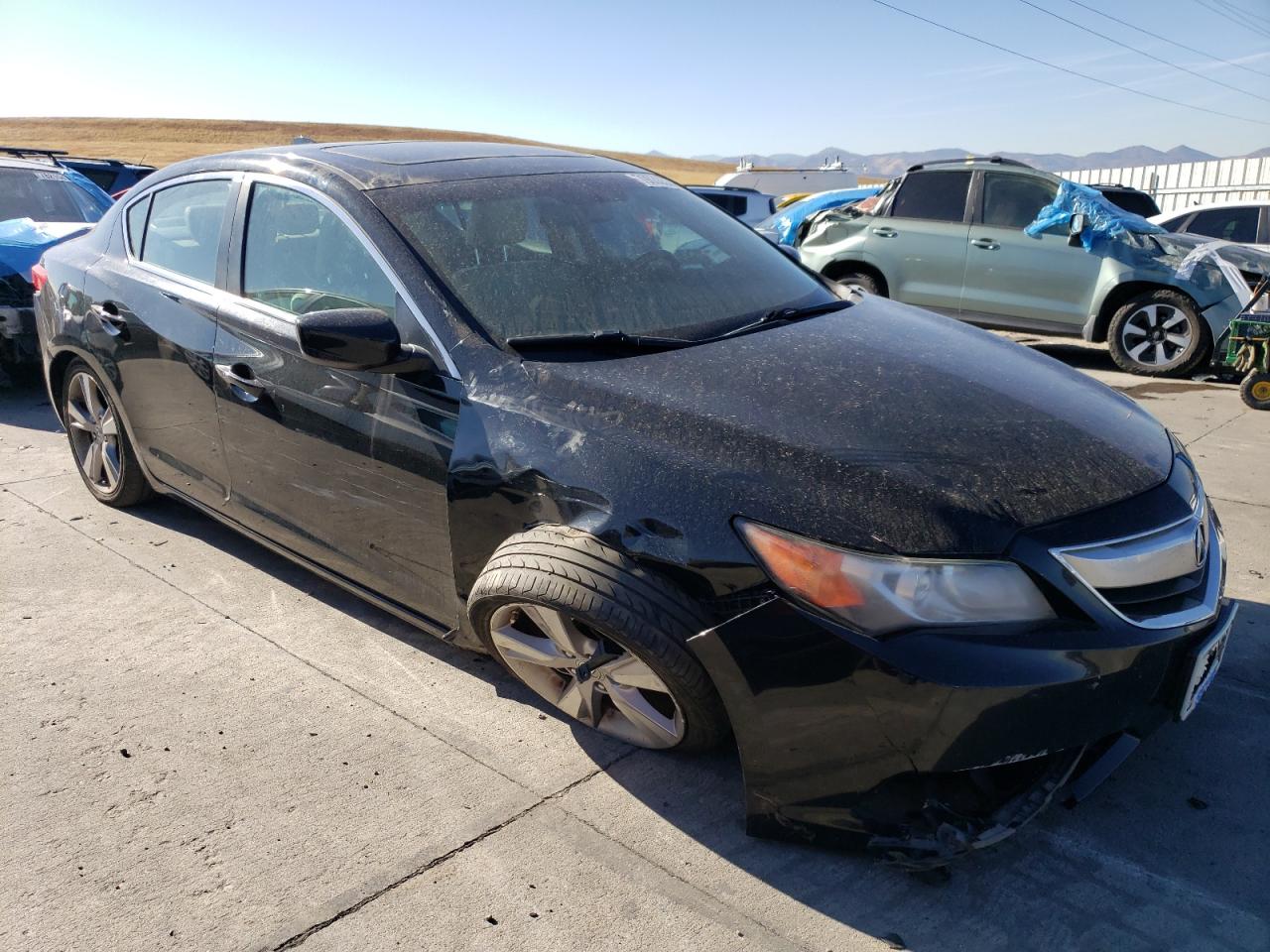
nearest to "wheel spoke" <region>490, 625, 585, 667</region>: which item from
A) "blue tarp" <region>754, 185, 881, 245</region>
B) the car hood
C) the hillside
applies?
the car hood

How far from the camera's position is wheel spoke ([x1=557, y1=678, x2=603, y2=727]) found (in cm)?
267

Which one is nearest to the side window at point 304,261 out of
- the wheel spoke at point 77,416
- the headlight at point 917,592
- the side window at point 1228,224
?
the headlight at point 917,592

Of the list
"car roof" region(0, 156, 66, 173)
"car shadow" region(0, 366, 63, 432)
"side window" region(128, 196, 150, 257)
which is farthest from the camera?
"car roof" region(0, 156, 66, 173)

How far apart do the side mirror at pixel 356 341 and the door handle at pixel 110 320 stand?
1685 mm

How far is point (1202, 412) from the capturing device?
6.77 m

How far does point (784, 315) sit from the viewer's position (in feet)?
10.5

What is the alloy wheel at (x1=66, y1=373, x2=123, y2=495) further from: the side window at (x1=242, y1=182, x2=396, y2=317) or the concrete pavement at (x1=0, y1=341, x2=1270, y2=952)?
the side window at (x1=242, y1=182, x2=396, y2=317)

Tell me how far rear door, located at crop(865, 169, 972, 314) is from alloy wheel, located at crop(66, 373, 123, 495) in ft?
22.0

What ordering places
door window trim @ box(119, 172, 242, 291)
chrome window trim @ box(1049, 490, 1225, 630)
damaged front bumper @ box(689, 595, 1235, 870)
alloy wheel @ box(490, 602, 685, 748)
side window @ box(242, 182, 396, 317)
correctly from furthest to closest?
door window trim @ box(119, 172, 242, 291), side window @ box(242, 182, 396, 317), alloy wheel @ box(490, 602, 685, 748), chrome window trim @ box(1049, 490, 1225, 630), damaged front bumper @ box(689, 595, 1235, 870)

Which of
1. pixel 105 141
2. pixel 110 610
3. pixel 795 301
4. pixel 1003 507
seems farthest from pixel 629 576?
pixel 105 141

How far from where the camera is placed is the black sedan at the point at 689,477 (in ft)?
6.88

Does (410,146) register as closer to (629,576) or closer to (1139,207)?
(629,576)

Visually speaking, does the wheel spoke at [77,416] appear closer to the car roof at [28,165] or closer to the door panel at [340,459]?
the door panel at [340,459]

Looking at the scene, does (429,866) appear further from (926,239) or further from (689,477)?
(926,239)
